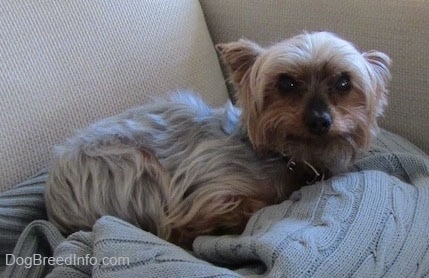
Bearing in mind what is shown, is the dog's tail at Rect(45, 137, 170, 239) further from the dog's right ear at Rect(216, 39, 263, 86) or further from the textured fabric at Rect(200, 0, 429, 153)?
the textured fabric at Rect(200, 0, 429, 153)

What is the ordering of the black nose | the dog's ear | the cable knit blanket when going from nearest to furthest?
the cable knit blanket
the black nose
the dog's ear

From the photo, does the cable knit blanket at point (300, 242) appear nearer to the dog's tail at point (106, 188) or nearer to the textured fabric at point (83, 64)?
the dog's tail at point (106, 188)

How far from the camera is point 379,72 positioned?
5.08ft

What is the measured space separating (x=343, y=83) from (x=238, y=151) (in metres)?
0.28

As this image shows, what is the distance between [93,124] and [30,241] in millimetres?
340

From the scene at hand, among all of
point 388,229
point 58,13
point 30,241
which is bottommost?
point 388,229

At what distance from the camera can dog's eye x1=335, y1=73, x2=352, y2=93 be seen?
4.83 ft

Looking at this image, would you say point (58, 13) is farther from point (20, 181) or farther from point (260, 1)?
point (260, 1)

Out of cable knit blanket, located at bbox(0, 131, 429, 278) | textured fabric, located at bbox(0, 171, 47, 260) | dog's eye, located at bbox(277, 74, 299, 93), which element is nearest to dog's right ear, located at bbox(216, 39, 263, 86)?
dog's eye, located at bbox(277, 74, 299, 93)

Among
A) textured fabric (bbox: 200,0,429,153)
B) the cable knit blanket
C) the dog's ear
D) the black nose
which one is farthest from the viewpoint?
textured fabric (bbox: 200,0,429,153)

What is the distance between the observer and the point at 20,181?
157cm

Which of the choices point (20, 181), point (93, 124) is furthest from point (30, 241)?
point (93, 124)

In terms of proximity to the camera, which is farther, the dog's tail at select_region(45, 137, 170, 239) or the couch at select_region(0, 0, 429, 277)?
the dog's tail at select_region(45, 137, 170, 239)

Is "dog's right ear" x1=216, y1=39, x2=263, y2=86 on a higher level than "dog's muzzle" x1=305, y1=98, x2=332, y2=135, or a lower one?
higher
